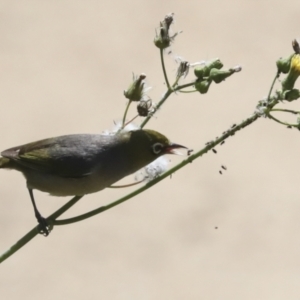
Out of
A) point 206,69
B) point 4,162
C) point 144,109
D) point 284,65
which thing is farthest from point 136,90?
point 4,162

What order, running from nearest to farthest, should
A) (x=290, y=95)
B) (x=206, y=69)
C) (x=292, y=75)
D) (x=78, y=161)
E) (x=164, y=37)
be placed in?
(x=290, y=95)
(x=292, y=75)
(x=206, y=69)
(x=164, y=37)
(x=78, y=161)

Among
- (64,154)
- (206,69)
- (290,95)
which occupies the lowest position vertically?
(290,95)

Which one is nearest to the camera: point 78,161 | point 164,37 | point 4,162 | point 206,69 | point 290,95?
point 290,95

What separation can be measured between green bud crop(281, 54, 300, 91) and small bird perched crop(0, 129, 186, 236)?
0.78 metres

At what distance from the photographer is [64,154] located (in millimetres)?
2781

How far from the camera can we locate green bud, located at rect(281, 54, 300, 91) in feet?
6.33

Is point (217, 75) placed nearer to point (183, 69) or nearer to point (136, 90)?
point (183, 69)

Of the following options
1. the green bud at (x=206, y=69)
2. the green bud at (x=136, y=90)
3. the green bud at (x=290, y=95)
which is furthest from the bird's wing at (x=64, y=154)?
the green bud at (x=290, y=95)

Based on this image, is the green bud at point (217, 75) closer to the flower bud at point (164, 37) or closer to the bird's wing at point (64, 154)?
the flower bud at point (164, 37)

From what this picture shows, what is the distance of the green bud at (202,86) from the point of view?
204 centimetres

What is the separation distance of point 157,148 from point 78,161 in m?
0.54

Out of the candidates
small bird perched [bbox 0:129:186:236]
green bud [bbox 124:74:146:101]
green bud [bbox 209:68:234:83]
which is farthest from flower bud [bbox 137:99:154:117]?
small bird perched [bbox 0:129:186:236]

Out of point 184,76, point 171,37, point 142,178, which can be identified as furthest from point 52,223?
point 171,37

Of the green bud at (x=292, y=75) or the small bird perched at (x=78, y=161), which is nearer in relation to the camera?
the green bud at (x=292, y=75)
